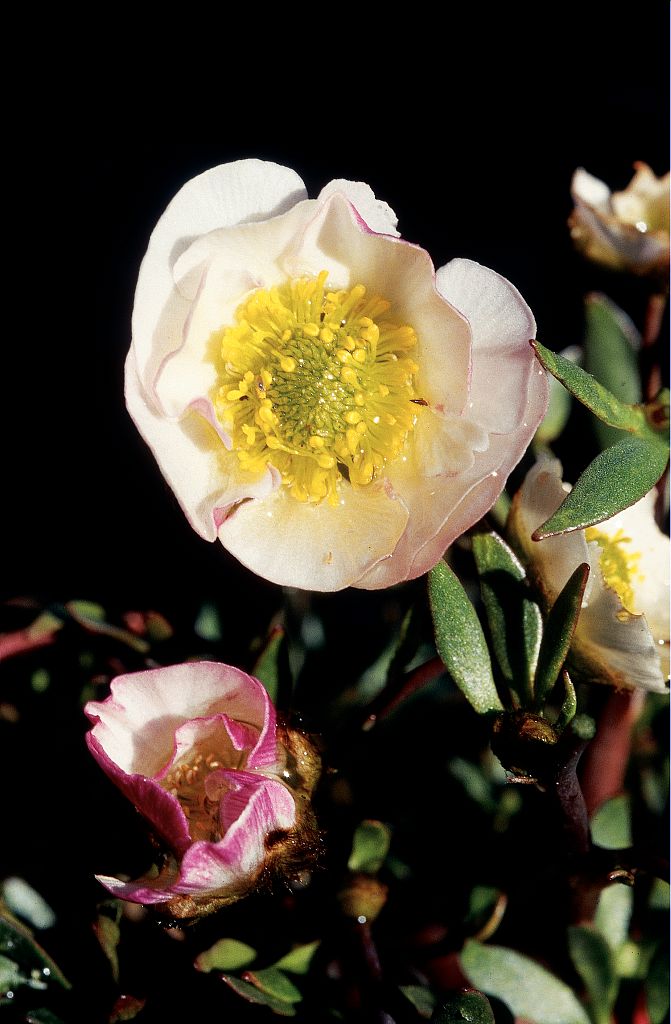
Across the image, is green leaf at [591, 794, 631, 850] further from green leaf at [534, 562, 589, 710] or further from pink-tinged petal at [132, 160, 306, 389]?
pink-tinged petal at [132, 160, 306, 389]

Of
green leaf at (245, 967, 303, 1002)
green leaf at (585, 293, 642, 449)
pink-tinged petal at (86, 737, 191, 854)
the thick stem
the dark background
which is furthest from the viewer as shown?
the dark background

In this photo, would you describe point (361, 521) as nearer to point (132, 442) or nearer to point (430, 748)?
point (430, 748)

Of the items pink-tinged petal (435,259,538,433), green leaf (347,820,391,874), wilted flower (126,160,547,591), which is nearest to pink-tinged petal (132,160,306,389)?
wilted flower (126,160,547,591)

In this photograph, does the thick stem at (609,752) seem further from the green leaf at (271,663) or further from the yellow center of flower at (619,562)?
the green leaf at (271,663)

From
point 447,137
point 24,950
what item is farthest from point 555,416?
point 447,137

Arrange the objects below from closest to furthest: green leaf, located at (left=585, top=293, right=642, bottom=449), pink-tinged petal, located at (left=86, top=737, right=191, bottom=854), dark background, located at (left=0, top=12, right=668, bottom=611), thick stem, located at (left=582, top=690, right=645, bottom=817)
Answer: pink-tinged petal, located at (left=86, top=737, right=191, bottom=854), thick stem, located at (left=582, top=690, right=645, bottom=817), green leaf, located at (left=585, top=293, right=642, bottom=449), dark background, located at (left=0, top=12, right=668, bottom=611)

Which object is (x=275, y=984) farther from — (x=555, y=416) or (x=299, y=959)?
(x=555, y=416)

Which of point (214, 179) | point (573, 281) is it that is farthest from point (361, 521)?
point (573, 281)
